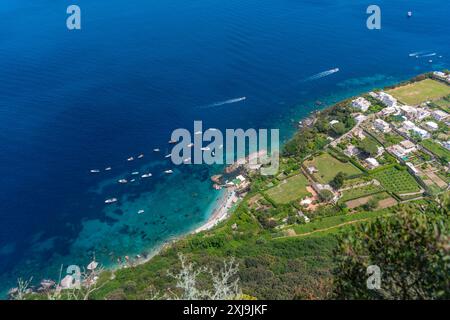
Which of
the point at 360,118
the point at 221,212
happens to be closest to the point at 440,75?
the point at 360,118

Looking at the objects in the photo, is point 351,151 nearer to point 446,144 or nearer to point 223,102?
point 446,144

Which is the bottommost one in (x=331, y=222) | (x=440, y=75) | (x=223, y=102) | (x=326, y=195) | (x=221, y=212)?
(x=221, y=212)

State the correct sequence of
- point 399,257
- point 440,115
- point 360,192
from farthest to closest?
point 440,115 < point 360,192 < point 399,257

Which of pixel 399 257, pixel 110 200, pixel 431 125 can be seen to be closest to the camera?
pixel 399 257

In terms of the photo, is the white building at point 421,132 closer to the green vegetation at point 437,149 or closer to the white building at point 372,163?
the green vegetation at point 437,149

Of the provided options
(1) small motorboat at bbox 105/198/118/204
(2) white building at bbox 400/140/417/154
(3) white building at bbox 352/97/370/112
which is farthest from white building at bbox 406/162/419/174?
(1) small motorboat at bbox 105/198/118/204

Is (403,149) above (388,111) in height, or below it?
below

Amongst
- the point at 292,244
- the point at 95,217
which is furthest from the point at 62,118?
the point at 292,244
